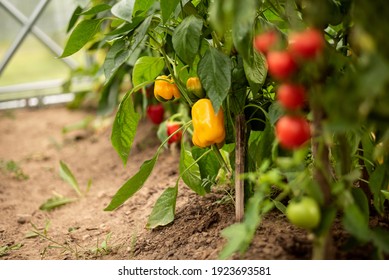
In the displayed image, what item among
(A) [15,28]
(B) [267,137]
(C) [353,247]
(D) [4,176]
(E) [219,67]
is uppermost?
(E) [219,67]

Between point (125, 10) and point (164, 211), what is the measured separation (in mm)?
473

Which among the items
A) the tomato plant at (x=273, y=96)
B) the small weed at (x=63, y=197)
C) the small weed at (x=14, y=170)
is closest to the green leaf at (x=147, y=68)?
the tomato plant at (x=273, y=96)

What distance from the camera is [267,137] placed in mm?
1077

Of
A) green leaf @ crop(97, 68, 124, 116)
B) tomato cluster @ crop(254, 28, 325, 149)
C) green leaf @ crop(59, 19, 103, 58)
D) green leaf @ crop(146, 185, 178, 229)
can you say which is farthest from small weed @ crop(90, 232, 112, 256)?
green leaf @ crop(97, 68, 124, 116)

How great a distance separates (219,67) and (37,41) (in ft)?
7.76

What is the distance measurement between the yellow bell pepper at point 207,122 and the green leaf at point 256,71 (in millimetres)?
94

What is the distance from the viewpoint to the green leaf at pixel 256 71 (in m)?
1.09

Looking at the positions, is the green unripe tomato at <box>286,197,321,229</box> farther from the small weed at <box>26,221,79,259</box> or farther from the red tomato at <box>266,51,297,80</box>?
the small weed at <box>26,221,79,259</box>

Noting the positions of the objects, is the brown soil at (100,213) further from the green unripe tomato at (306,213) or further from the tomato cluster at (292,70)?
the tomato cluster at (292,70)

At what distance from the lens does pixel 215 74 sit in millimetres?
1062

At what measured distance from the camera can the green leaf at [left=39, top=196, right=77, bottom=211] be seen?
1830 millimetres

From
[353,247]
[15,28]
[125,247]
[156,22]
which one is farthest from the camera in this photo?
[15,28]

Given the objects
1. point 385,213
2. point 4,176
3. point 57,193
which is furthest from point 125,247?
point 4,176
